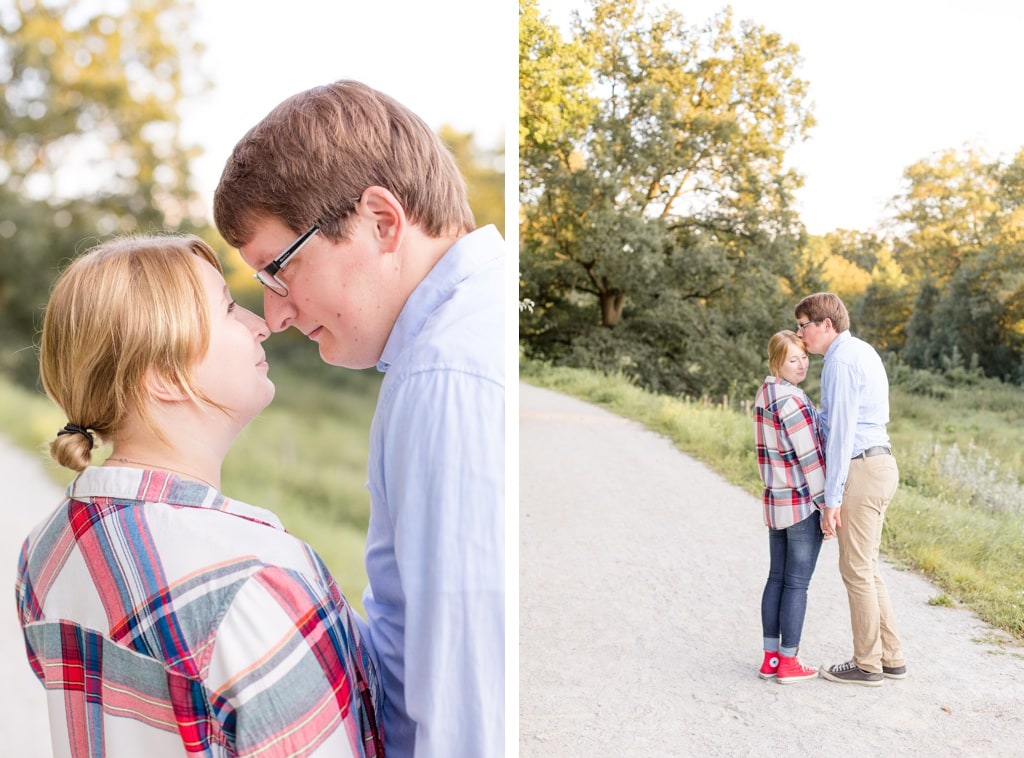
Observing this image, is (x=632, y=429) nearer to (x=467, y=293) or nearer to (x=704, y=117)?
(x=704, y=117)

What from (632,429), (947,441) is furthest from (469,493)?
(632,429)

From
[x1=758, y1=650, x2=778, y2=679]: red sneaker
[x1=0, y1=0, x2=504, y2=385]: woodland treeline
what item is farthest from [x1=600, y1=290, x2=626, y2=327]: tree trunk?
[x1=0, y1=0, x2=504, y2=385]: woodland treeline

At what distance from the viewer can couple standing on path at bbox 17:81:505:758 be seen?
777 mm

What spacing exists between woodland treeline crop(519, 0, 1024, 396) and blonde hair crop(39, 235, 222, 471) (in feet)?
6.28

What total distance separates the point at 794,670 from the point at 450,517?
1869mm

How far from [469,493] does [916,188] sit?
1.99 meters

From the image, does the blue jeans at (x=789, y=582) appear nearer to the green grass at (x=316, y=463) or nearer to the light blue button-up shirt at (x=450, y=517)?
the light blue button-up shirt at (x=450, y=517)

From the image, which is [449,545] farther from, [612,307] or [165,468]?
[612,307]

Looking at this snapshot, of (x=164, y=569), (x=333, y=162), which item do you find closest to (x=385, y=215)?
(x=333, y=162)

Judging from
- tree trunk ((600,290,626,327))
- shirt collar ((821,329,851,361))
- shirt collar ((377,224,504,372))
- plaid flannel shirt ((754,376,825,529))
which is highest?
shirt collar ((377,224,504,372))

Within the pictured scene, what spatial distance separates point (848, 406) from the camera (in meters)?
2.18

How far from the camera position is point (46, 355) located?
87cm

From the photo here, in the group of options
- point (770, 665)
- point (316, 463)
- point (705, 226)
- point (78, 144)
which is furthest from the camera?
point (316, 463)

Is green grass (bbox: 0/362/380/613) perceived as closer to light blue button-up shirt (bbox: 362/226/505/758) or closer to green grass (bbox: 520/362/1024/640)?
green grass (bbox: 520/362/1024/640)
